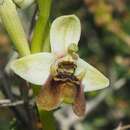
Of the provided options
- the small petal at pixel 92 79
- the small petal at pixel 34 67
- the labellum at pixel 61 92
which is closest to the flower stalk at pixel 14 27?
the small petal at pixel 34 67

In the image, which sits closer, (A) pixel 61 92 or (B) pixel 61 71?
(A) pixel 61 92

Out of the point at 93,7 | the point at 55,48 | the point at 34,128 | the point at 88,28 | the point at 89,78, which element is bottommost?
the point at 88,28

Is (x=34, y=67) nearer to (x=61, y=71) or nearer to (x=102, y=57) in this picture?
(x=61, y=71)

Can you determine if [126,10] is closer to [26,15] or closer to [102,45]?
[102,45]

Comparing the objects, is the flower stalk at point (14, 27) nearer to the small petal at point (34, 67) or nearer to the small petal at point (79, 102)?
the small petal at point (34, 67)

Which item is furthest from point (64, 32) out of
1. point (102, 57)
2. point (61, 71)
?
point (102, 57)

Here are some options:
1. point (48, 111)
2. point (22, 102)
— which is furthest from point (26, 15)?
point (48, 111)

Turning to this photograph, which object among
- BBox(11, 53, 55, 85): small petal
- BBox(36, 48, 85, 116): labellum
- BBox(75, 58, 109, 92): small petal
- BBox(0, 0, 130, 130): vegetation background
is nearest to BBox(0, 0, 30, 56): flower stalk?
BBox(11, 53, 55, 85): small petal
